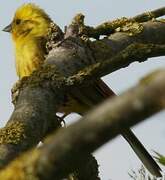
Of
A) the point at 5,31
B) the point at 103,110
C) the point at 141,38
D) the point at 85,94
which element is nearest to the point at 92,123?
the point at 103,110

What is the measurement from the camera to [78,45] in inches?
130

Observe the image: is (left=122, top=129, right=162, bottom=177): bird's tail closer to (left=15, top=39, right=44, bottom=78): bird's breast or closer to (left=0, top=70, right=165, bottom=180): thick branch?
(left=15, top=39, right=44, bottom=78): bird's breast

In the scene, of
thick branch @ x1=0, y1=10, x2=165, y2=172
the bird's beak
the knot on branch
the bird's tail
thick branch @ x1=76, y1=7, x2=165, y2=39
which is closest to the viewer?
the knot on branch

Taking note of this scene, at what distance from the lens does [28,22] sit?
631 cm

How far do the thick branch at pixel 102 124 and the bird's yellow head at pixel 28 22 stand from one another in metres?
5.00

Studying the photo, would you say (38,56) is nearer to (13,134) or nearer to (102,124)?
(13,134)

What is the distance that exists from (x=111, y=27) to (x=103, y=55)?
0.61 meters

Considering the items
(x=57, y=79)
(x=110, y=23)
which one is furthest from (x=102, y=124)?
(x=110, y=23)

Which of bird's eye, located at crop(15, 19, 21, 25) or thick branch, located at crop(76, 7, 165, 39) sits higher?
bird's eye, located at crop(15, 19, 21, 25)

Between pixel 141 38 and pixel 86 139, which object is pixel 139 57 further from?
pixel 86 139

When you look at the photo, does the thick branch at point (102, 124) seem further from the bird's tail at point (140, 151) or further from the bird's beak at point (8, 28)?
the bird's beak at point (8, 28)

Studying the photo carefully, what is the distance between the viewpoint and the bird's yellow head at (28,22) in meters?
6.06

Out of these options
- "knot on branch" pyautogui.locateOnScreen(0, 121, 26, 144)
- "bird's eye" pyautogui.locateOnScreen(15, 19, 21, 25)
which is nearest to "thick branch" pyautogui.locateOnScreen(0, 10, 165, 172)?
"knot on branch" pyautogui.locateOnScreen(0, 121, 26, 144)

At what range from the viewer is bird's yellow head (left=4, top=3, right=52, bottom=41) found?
6.06m
